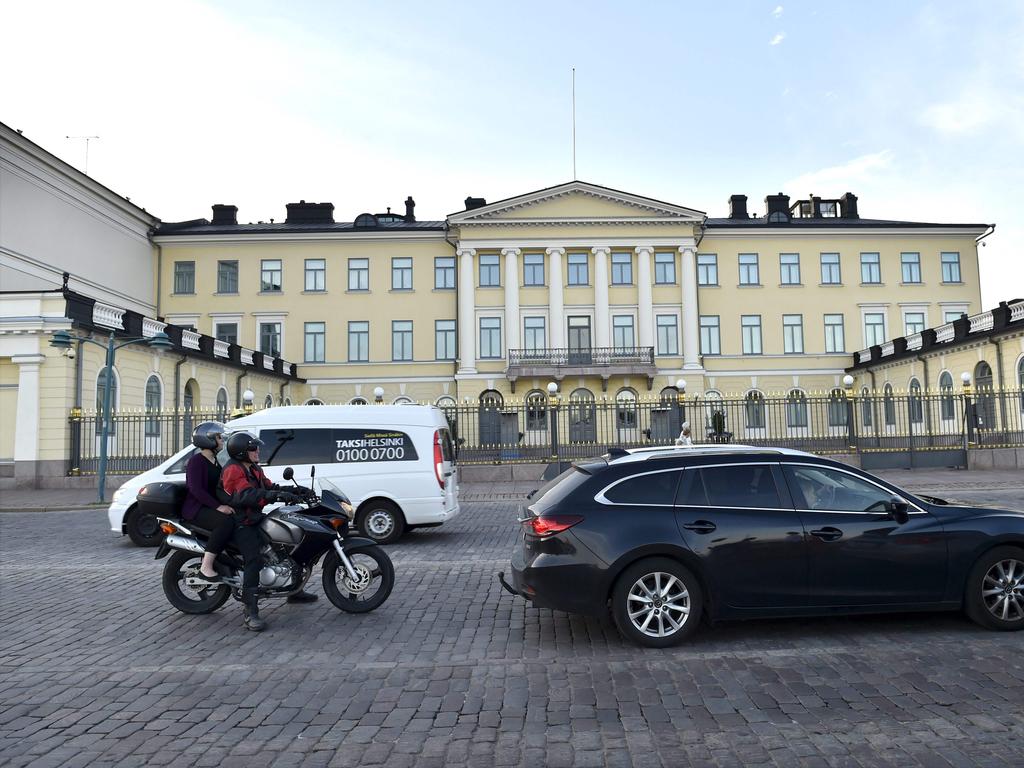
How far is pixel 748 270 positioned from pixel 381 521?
4229 cm

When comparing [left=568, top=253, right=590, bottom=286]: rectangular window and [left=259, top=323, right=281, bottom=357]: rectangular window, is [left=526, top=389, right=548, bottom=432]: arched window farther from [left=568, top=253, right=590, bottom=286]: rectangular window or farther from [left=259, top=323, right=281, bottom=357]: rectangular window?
[left=259, top=323, right=281, bottom=357]: rectangular window

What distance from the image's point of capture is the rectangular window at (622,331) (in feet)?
155

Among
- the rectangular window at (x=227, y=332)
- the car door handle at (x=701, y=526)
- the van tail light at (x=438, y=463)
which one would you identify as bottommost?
the car door handle at (x=701, y=526)

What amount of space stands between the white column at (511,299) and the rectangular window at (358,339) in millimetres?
9283

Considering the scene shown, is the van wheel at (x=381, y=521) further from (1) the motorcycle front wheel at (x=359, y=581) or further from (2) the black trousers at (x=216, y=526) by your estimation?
(2) the black trousers at (x=216, y=526)

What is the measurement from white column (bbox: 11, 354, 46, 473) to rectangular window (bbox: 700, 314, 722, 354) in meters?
36.7

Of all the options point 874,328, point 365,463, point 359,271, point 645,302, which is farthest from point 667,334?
point 365,463

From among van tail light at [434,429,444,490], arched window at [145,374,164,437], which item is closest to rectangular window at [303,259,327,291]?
arched window at [145,374,164,437]

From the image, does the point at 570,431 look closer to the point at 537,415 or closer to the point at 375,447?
the point at 537,415

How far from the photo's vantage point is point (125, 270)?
1770 inches

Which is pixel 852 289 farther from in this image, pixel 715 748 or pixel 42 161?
pixel 715 748

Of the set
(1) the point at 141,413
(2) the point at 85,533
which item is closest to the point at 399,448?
(2) the point at 85,533

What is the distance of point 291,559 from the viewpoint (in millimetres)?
7164

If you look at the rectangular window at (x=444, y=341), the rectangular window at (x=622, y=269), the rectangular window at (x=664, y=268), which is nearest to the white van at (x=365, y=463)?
the rectangular window at (x=444, y=341)
